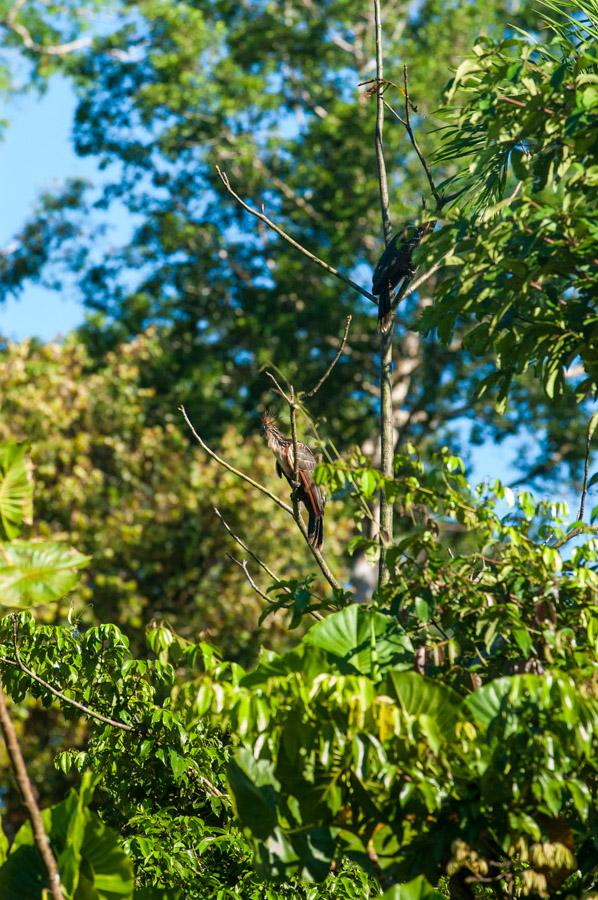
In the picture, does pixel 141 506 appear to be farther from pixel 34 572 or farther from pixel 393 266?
pixel 34 572

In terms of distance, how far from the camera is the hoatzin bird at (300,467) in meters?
3.58

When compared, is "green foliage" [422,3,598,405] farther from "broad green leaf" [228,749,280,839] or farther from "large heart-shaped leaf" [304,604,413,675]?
"broad green leaf" [228,749,280,839]

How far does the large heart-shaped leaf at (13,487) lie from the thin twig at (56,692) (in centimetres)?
113

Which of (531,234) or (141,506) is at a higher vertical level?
(141,506)

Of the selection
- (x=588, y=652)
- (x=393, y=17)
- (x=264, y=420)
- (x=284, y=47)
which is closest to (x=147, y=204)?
(x=284, y=47)

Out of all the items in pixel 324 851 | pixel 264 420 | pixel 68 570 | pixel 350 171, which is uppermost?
pixel 350 171

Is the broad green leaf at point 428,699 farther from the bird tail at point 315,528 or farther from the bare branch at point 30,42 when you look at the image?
the bare branch at point 30,42

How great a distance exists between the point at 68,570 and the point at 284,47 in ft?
45.2

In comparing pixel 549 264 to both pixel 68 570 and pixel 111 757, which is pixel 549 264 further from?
pixel 111 757

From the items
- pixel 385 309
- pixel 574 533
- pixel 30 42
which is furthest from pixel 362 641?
pixel 30 42

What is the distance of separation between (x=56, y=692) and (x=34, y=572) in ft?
3.99

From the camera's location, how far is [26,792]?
7.52ft

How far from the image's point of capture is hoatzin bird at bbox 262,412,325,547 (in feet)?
11.8

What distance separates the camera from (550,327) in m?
3.07
